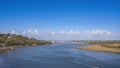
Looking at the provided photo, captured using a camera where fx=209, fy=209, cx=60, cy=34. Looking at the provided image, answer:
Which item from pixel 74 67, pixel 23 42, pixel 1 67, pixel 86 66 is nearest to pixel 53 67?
pixel 74 67

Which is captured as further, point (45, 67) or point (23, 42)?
point (23, 42)

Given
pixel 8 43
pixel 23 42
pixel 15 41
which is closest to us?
pixel 8 43

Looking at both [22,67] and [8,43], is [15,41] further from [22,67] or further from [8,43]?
[22,67]

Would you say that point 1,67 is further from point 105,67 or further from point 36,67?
point 105,67

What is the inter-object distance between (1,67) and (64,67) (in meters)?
13.1

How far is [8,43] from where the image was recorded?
14212cm

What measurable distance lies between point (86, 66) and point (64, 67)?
4988 millimetres

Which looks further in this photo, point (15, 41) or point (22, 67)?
point (15, 41)

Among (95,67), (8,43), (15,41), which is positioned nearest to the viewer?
(95,67)

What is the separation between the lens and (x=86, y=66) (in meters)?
45.2

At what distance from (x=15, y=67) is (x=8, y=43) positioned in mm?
101564

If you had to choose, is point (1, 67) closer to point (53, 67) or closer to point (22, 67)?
point (22, 67)

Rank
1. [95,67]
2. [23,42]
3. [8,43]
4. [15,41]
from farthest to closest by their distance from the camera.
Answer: [23,42] → [15,41] → [8,43] → [95,67]

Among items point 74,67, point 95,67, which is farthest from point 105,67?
point 74,67
